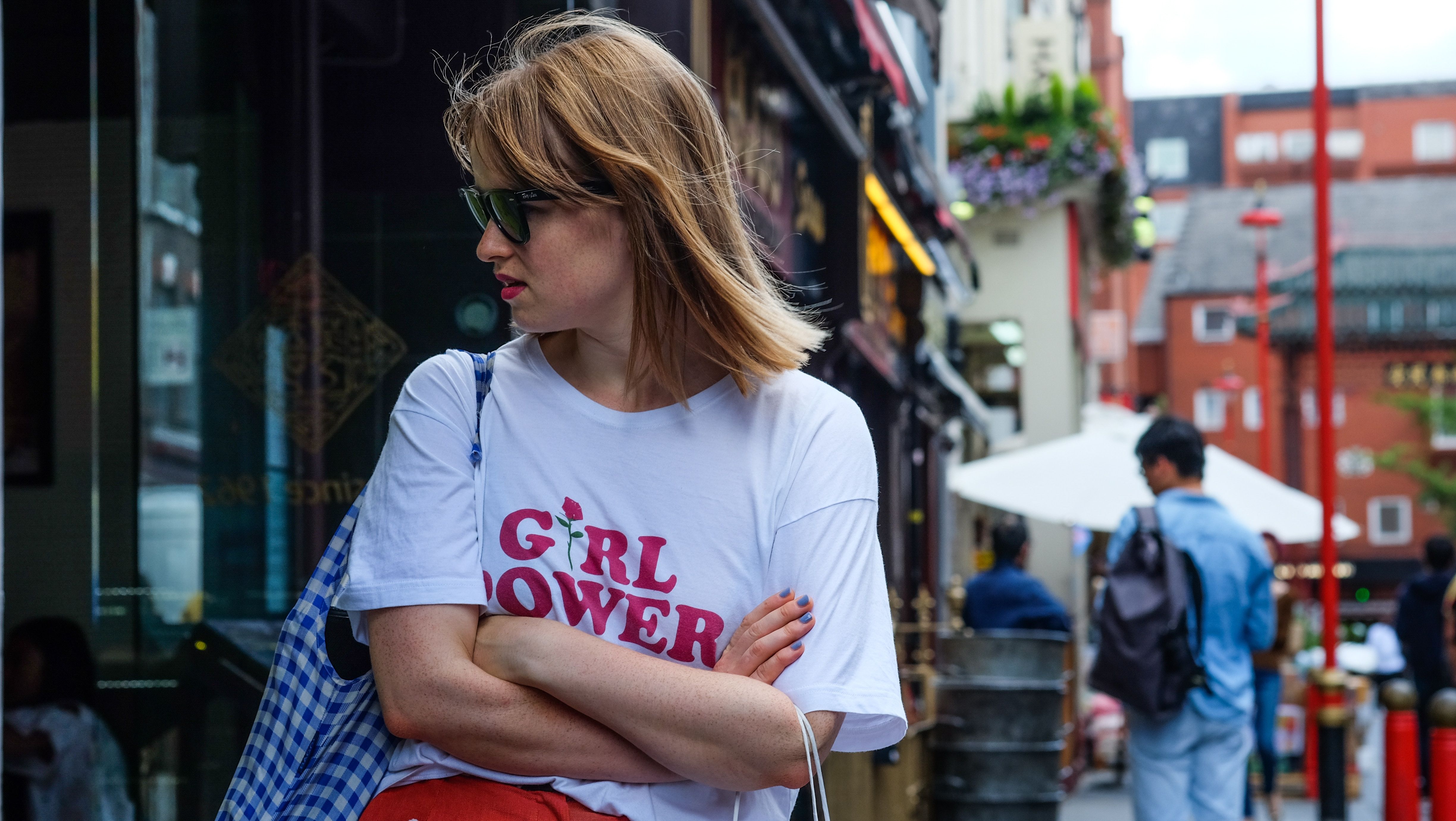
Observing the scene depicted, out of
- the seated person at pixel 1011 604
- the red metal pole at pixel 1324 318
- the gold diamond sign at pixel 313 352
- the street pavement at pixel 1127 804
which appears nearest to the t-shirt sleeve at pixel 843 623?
the gold diamond sign at pixel 313 352

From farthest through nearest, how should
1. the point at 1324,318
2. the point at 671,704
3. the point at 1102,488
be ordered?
the point at 1102,488, the point at 1324,318, the point at 671,704

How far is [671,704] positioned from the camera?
5.65 feet

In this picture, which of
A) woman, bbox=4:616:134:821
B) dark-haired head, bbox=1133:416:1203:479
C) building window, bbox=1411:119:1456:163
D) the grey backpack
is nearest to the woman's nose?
woman, bbox=4:616:134:821

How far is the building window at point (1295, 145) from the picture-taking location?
2965 inches

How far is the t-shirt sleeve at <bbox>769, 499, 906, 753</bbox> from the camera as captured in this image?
5.89 ft

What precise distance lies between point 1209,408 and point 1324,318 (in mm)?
52825

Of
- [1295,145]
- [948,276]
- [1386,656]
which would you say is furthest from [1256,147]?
[948,276]

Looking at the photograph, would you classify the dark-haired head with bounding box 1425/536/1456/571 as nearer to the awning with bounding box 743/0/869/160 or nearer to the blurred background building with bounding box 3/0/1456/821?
the blurred background building with bounding box 3/0/1456/821

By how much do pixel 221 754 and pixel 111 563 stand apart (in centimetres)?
54

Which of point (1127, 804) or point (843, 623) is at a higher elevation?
point (843, 623)

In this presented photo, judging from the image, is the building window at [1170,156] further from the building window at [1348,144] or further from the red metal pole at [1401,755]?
the red metal pole at [1401,755]

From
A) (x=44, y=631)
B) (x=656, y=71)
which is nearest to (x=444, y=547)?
(x=656, y=71)

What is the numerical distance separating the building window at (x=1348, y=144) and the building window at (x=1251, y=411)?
20.2m

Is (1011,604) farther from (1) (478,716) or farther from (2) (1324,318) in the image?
(1) (478,716)
